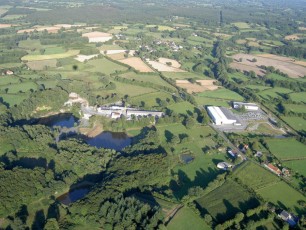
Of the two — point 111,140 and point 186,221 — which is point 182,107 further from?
point 186,221

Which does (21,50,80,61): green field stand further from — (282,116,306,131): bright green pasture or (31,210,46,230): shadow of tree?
(31,210,46,230): shadow of tree

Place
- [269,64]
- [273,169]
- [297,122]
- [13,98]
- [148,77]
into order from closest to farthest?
[273,169], [297,122], [13,98], [148,77], [269,64]

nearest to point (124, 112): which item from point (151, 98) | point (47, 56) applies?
point (151, 98)

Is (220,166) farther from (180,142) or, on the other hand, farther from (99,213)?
(99,213)

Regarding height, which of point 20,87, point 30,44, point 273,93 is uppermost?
point 30,44

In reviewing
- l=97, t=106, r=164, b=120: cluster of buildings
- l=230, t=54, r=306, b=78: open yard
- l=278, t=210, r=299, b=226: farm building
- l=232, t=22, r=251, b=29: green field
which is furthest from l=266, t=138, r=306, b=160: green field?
l=232, t=22, r=251, b=29: green field

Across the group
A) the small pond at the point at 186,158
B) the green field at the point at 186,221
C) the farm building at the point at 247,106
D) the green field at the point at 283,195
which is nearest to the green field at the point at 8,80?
the small pond at the point at 186,158
